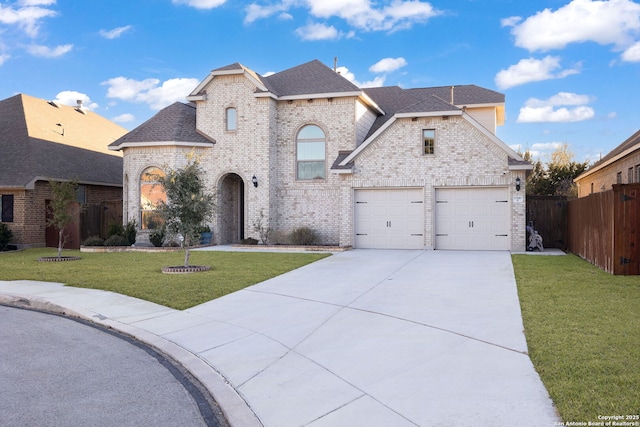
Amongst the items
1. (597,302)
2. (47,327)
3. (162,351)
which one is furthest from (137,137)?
(597,302)

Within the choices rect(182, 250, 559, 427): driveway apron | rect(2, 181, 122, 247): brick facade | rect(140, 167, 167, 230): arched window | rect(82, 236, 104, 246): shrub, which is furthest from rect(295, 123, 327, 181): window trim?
rect(2, 181, 122, 247): brick facade

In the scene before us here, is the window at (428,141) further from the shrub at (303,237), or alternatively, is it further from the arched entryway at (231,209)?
the arched entryway at (231,209)

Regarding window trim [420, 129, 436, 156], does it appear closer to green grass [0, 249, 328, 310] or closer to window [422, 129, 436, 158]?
window [422, 129, 436, 158]

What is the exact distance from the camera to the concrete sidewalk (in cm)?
512

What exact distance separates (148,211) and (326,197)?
26.3 feet

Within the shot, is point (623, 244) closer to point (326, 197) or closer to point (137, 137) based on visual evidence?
point (326, 197)

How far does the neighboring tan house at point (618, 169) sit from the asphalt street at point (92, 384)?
17.7 metres

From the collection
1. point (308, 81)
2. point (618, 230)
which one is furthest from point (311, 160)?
point (618, 230)

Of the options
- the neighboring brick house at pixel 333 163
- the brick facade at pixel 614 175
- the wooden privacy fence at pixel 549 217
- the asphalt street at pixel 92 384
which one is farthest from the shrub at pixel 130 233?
the brick facade at pixel 614 175

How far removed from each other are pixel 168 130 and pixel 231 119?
2845mm

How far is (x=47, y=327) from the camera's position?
9.11 m

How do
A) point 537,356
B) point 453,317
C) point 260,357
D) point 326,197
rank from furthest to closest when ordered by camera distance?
point 326,197, point 453,317, point 260,357, point 537,356

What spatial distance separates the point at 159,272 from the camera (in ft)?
49.6

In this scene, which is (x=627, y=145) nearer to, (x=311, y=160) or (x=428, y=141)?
(x=428, y=141)
